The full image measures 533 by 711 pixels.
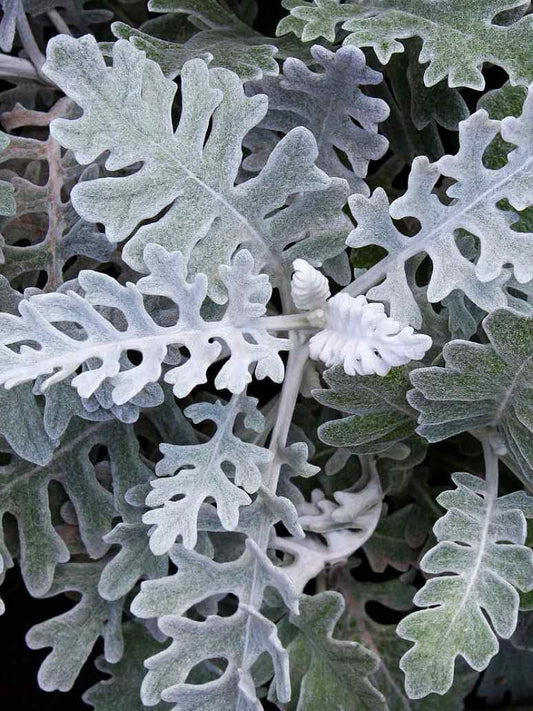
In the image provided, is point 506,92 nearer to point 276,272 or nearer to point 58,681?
point 276,272

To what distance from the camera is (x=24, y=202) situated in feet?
3.39

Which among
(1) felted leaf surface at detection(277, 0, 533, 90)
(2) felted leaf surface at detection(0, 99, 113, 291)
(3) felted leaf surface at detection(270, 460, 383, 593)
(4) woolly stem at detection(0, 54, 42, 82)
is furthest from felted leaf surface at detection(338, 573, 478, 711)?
(4) woolly stem at detection(0, 54, 42, 82)

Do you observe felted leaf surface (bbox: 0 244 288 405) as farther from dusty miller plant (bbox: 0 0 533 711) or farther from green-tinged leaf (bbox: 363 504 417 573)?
green-tinged leaf (bbox: 363 504 417 573)

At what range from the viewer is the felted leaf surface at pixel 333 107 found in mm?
920

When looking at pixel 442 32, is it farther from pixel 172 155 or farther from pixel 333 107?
pixel 172 155

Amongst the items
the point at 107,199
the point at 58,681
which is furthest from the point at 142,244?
the point at 58,681

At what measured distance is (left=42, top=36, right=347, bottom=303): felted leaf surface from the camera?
814 millimetres

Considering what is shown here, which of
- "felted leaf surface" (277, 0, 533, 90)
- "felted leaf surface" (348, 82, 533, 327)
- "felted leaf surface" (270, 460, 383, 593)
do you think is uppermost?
"felted leaf surface" (277, 0, 533, 90)

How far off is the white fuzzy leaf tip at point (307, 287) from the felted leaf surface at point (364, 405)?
0.08m

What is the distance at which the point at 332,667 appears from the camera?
0.99 metres

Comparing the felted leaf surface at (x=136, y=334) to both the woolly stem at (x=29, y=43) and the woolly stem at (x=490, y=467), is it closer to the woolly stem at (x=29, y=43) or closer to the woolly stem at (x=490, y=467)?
the woolly stem at (x=490, y=467)

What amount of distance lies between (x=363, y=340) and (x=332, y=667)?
1.37ft

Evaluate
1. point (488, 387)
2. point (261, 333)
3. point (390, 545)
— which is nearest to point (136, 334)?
point (261, 333)

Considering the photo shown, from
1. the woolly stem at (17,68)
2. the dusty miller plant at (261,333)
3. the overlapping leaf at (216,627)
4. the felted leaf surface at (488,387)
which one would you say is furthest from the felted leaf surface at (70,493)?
the woolly stem at (17,68)
